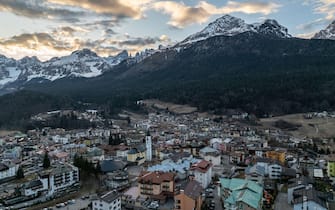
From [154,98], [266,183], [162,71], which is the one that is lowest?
[266,183]

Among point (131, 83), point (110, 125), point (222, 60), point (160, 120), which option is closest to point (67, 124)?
point (110, 125)

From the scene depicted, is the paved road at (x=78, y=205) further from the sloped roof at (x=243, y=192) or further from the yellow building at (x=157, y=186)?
the sloped roof at (x=243, y=192)

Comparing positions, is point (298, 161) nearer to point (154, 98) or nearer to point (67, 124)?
point (67, 124)

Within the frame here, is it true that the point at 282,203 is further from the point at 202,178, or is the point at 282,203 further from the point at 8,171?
the point at 8,171

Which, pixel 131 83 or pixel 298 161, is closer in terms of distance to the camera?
pixel 298 161

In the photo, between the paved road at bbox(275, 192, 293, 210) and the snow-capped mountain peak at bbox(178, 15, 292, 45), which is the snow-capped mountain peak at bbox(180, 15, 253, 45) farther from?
the paved road at bbox(275, 192, 293, 210)

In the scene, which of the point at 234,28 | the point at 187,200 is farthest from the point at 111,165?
the point at 234,28

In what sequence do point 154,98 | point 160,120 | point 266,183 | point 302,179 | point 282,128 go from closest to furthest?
point 302,179, point 266,183, point 282,128, point 160,120, point 154,98

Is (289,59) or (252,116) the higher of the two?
(289,59)
